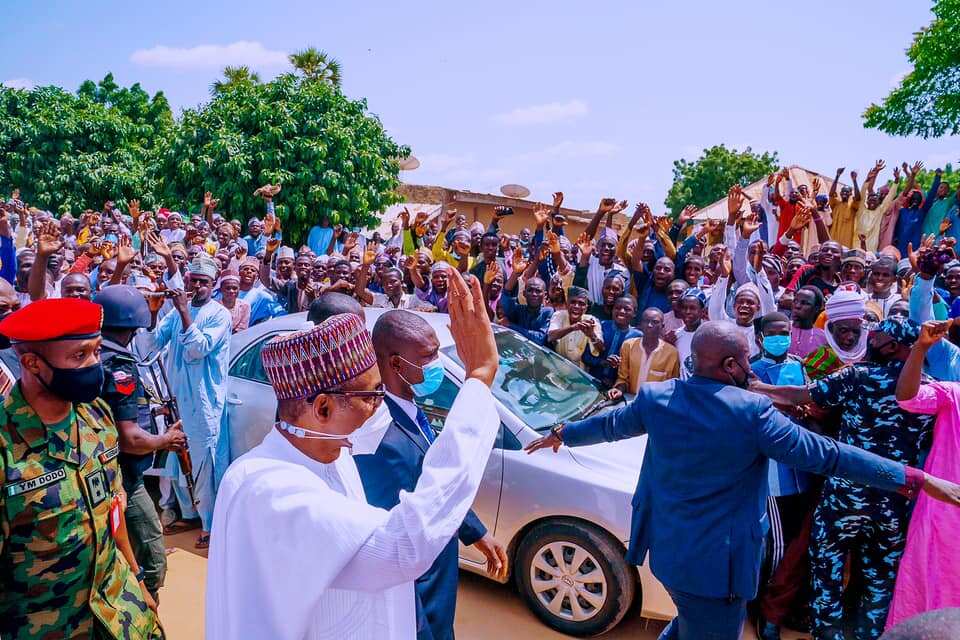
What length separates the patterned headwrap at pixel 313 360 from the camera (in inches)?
67.5

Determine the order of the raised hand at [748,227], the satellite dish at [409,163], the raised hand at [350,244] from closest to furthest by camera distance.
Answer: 1. the raised hand at [748,227]
2. the raised hand at [350,244]
3. the satellite dish at [409,163]

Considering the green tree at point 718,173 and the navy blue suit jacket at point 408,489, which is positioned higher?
the green tree at point 718,173

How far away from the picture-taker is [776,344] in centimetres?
412

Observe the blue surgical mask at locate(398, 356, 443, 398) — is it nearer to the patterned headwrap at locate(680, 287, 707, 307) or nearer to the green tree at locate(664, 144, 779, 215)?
the patterned headwrap at locate(680, 287, 707, 307)

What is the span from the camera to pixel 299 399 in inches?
67.3

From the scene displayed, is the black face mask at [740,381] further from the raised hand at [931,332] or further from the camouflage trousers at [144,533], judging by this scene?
the camouflage trousers at [144,533]

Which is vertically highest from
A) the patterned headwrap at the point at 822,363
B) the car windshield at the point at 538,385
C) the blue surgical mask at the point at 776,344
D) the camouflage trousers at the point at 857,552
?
the blue surgical mask at the point at 776,344

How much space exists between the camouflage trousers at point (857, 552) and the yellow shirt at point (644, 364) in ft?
5.78

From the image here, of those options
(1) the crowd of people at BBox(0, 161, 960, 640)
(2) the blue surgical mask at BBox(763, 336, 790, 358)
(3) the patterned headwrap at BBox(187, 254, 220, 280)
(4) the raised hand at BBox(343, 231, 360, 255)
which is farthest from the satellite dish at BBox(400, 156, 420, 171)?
(2) the blue surgical mask at BBox(763, 336, 790, 358)

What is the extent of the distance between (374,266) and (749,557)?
6.47 metres

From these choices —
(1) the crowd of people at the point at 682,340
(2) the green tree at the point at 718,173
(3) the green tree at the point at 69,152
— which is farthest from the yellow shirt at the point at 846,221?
(2) the green tree at the point at 718,173

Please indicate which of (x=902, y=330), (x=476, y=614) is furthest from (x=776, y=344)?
(x=476, y=614)

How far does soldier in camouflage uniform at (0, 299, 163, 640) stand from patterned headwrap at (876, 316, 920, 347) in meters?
3.28

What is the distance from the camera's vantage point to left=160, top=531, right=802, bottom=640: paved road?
156 inches
